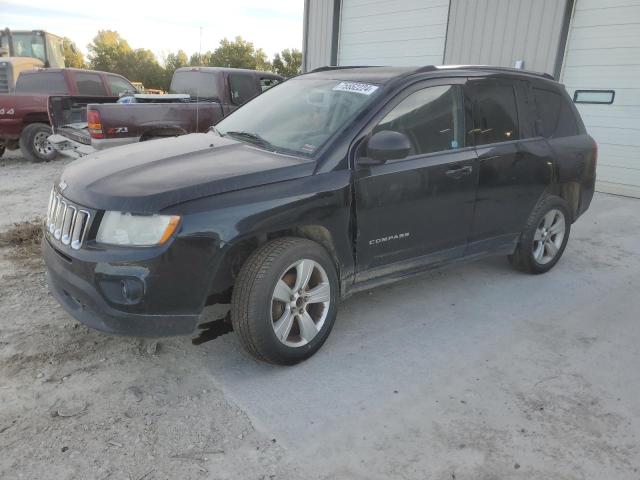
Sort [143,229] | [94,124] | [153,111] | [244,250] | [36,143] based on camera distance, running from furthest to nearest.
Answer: [36,143] → [153,111] → [94,124] → [244,250] → [143,229]

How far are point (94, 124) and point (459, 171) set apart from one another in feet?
16.9

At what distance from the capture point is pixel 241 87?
8.30m

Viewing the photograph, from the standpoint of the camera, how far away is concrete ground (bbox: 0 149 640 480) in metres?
2.30

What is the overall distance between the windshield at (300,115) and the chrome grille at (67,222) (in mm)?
1244

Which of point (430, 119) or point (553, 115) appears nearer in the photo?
point (430, 119)

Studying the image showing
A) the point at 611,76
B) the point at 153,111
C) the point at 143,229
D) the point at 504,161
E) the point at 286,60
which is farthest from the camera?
the point at 286,60

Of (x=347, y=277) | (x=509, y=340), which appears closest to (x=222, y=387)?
(x=347, y=277)

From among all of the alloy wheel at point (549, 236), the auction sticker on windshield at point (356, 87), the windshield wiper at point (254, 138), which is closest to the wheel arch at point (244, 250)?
the windshield wiper at point (254, 138)

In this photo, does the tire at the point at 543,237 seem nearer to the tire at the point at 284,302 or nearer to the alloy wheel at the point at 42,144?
the tire at the point at 284,302

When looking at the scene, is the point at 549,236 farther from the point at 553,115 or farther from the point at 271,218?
the point at 271,218

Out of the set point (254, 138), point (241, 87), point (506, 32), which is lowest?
point (254, 138)

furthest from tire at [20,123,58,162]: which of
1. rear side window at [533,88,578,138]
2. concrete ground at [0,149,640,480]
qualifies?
rear side window at [533,88,578,138]

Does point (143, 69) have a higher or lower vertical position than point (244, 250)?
higher

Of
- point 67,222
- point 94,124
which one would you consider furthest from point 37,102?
point 67,222
